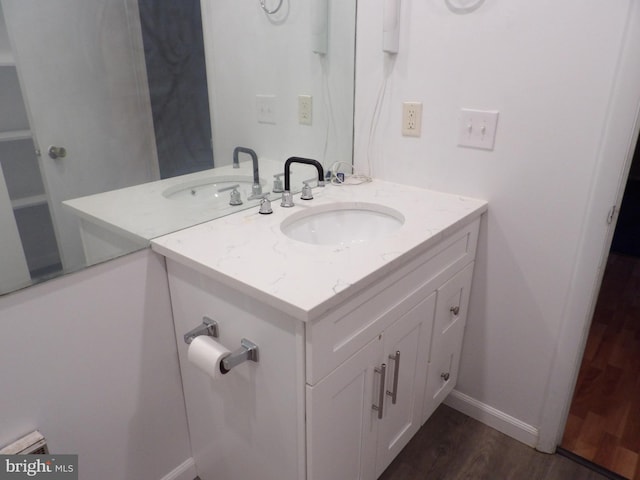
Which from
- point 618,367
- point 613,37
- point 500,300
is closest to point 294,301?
point 500,300

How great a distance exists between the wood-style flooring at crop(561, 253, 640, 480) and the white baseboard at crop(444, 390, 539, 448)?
0.43ft

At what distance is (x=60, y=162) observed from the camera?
122cm

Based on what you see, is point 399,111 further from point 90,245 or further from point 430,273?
point 90,245

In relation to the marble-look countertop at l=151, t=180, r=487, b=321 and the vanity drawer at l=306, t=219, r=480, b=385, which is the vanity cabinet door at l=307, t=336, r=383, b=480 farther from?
the marble-look countertop at l=151, t=180, r=487, b=321

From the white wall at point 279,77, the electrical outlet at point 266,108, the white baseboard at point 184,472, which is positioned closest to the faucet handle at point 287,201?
the white wall at point 279,77

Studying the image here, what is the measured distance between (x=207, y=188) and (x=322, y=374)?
76 centimetres

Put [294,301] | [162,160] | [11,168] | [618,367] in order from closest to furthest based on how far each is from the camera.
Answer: [294,301]
[11,168]
[162,160]
[618,367]

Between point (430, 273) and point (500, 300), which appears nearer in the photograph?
point (430, 273)

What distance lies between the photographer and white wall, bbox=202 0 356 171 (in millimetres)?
1519

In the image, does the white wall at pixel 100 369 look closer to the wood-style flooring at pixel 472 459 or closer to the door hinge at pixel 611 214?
the wood-style flooring at pixel 472 459

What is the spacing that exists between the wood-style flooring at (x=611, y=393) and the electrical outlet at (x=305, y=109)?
5.00 ft

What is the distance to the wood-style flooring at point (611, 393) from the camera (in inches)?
61.8

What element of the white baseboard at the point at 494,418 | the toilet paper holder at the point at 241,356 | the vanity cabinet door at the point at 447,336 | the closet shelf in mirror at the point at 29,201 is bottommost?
the white baseboard at the point at 494,418

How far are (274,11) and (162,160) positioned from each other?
68 cm
